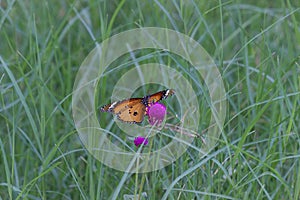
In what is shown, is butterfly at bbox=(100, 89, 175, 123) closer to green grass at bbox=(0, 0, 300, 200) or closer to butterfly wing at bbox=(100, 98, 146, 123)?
butterfly wing at bbox=(100, 98, 146, 123)

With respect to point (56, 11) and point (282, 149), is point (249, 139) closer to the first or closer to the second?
point (282, 149)

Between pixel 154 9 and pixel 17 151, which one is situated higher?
pixel 154 9

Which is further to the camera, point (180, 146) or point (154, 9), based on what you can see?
point (154, 9)

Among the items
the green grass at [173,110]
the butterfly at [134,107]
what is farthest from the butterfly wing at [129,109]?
the green grass at [173,110]

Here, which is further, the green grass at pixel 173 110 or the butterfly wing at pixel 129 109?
the green grass at pixel 173 110

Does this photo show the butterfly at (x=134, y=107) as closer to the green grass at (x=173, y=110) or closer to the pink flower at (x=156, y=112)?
the pink flower at (x=156, y=112)

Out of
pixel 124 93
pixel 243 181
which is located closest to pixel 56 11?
pixel 124 93

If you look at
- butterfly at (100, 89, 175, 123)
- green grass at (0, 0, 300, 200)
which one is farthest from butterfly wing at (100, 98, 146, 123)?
green grass at (0, 0, 300, 200)

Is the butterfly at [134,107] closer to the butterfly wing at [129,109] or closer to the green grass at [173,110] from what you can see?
the butterfly wing at [129,109]
